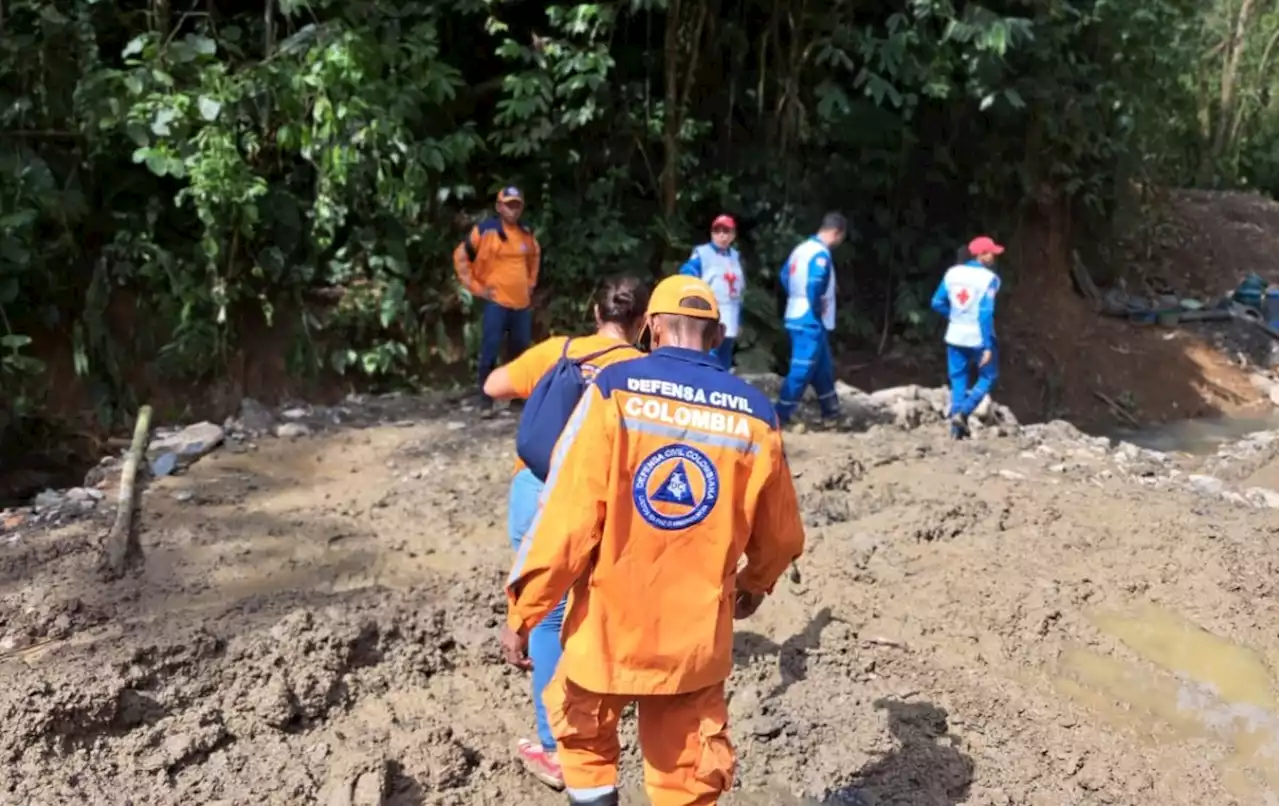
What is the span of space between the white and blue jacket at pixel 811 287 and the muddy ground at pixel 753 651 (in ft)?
5.00

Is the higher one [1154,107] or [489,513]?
[1154,107]

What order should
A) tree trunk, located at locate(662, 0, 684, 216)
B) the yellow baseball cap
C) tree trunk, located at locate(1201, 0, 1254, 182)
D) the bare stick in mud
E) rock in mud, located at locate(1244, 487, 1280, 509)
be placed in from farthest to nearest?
tree trunk, located at locate(1201, 0, 1254, 182), tree trunk, located at locate(662, 0, 684, 216), rock in mud, located at locate(1244, 487, 1280, 509), the bare stick in mud, the yellow baseball cap

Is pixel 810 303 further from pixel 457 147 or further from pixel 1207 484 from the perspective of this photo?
pixel 457 147

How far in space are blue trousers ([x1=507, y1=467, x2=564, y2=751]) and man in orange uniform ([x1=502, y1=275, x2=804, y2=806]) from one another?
420mm

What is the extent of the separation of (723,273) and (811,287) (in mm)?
745

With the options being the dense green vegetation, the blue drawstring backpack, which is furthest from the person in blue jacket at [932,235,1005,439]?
the blue drawstring backpack

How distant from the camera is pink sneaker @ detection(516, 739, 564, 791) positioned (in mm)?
3582

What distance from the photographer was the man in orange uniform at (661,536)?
258 centimetres

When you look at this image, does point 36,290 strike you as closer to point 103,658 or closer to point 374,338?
point 374,338

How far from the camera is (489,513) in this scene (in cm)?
577

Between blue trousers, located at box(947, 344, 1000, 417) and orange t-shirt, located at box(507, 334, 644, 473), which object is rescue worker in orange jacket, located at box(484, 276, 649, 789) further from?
blue trousers, located at box(947, 344, 1000, 417)

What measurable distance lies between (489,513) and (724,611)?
321cm

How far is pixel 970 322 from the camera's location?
25.7 feet

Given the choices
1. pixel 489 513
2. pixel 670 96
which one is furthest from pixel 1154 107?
pixel 489 513
